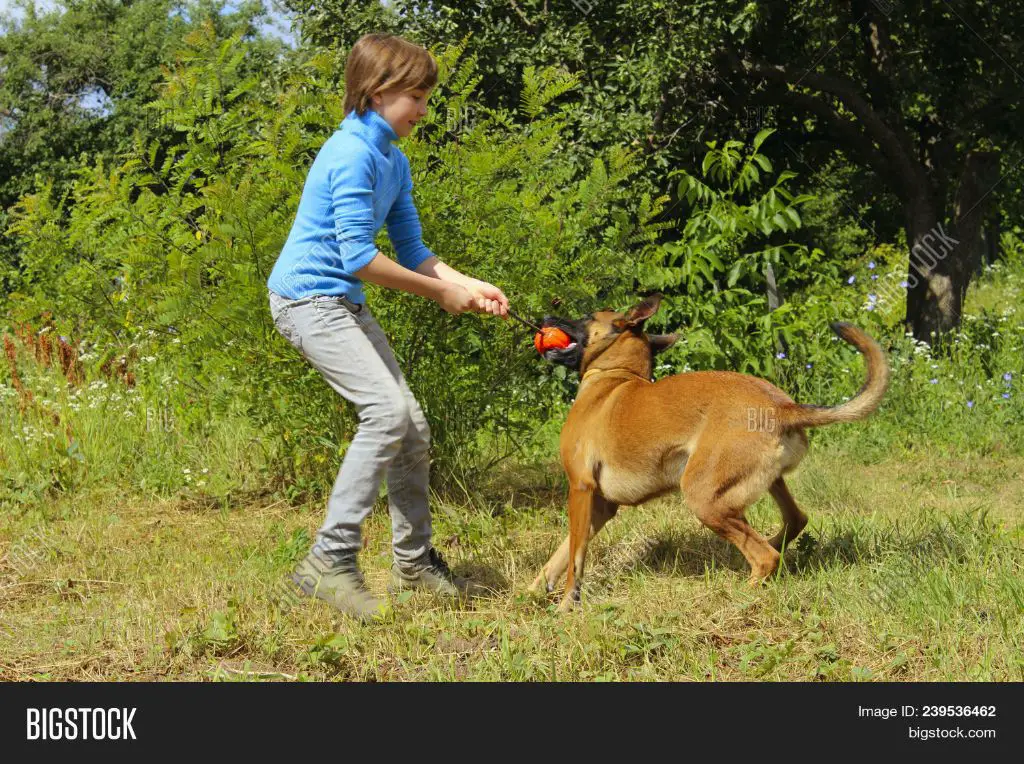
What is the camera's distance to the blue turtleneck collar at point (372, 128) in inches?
161

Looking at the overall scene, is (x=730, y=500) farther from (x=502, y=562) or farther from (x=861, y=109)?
(x=861, y=109)

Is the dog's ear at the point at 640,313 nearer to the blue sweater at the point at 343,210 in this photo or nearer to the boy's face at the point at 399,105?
the blue sweater at the point at 343,210

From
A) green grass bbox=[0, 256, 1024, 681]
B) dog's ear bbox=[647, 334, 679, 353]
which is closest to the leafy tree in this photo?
green grass bbox=[0, 256, 1024, 681]

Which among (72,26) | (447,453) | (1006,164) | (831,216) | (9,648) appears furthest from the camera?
(72,26)

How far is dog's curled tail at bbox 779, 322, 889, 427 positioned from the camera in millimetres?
4176

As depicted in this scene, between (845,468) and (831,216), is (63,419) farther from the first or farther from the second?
(831,216)

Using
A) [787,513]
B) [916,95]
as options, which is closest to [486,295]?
[787,513]

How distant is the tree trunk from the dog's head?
6521 millimetres

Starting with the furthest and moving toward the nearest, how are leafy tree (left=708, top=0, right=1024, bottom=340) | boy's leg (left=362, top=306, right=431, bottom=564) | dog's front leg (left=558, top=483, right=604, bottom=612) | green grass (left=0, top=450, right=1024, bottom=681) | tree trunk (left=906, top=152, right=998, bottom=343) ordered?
tree trunk (left=906, top=152, right=998, bottom=343) → leafy tree (left=708, top=0, right=1024, bottom=340) → dog's front leg (left=558, top=483, right=604, bottom=612) → boy's leg (left=362, top=306, right=431, bottom=564) → green grass (left=0, top=450, right=1024, bottom=681)

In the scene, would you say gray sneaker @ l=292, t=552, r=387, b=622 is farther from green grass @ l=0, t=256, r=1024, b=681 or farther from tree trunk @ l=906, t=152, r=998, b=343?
tree trunk @ l=906, t=152, r=998, b=343

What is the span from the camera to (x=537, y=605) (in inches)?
173

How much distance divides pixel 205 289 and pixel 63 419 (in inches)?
79.7

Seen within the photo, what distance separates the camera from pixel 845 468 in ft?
22.9

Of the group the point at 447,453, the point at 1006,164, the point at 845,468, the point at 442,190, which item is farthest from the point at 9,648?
the point at 1006,164
